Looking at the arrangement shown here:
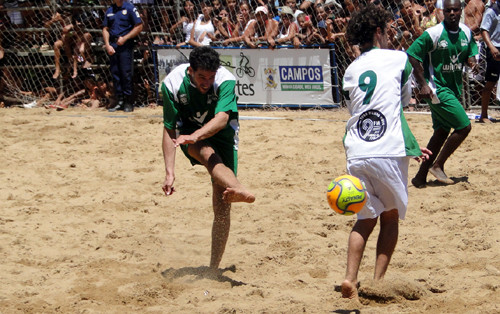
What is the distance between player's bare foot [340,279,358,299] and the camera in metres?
4.12

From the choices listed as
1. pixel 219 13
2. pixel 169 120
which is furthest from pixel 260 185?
pixel 219 13

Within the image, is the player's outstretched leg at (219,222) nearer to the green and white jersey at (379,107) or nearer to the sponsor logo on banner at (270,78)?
the green and white jersey at (379,107)

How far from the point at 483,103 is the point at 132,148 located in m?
4.74

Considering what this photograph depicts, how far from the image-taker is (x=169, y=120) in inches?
191

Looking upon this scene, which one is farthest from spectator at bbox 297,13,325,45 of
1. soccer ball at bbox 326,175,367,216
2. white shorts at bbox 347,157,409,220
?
soccer ball at bbox 326,175,367,216

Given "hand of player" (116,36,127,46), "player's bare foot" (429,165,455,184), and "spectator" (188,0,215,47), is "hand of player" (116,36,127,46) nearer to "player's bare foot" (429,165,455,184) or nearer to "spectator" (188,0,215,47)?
"spectator" (188,0,215,47)

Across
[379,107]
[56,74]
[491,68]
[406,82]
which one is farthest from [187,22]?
[379,107]

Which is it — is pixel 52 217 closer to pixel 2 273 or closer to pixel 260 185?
pixel 2 273

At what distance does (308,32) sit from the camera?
1087cm

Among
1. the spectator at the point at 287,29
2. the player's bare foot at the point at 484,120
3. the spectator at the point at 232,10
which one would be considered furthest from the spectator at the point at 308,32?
the player's bare foot at the point at 484,120

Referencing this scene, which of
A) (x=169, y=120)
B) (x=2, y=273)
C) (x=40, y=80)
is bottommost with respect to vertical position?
(x=40, y=80)

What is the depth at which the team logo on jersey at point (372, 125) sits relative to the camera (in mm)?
4152

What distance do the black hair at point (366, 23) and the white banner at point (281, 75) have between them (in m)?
6.58

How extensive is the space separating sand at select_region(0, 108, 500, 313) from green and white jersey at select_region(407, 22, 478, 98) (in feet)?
3.44
